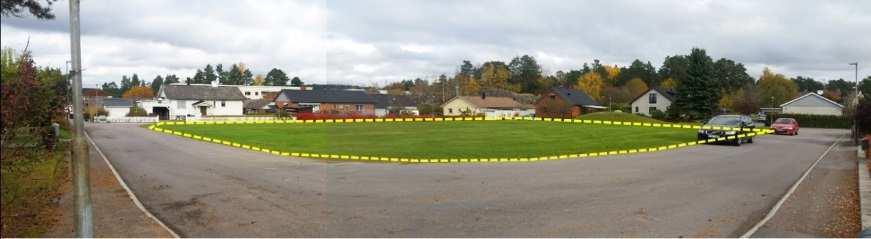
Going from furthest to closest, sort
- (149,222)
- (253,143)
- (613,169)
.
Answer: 1. (253,143)
2. (613,169)
3. (149,222)

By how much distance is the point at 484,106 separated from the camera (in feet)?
251

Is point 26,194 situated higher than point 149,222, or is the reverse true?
point 26,194

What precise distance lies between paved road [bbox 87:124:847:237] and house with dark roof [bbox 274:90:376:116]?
5081cm

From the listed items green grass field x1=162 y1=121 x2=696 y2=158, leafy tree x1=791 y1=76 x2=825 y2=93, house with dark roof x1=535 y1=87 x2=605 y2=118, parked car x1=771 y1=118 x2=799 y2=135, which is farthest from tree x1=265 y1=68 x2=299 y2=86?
leafy tree x1=791 y1=76 x2=825 y2=93

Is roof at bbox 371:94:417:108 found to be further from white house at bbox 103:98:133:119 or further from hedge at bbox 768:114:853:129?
hedge at bbox 768:114:853:129

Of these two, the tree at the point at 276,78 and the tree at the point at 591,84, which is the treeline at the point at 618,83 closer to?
the tree at the point at 591,84

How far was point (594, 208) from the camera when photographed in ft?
36.2

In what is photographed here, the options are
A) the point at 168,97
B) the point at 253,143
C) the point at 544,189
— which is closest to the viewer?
the point at 544,189

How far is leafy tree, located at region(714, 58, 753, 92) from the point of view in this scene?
110m

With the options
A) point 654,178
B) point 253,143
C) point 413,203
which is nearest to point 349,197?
point 413,203

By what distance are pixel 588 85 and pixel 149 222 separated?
111 metres

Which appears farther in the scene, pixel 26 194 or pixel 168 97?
pixel 168 97

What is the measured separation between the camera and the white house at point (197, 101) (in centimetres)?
5919

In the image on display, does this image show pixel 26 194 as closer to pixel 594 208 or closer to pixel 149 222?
pixel 149 222
